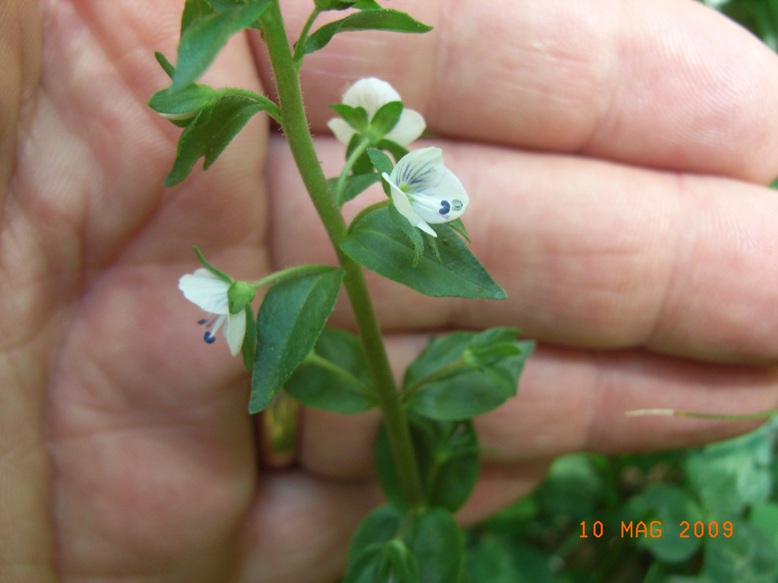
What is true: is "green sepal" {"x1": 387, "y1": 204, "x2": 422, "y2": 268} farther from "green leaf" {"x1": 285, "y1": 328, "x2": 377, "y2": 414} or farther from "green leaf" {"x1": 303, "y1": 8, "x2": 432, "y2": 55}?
"green leaf" {"x1": 285, "y1": 328, "x2": 377, "y2": 414}

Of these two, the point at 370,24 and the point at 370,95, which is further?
the point at 370,95

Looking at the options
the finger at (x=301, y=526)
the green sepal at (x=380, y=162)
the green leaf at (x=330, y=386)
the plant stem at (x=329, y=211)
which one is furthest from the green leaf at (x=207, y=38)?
the finger at (x=301, y=526)

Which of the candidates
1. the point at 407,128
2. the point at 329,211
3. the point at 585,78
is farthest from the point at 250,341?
the point at 585,78

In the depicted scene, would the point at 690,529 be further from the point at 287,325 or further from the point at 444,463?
the point at 287,325

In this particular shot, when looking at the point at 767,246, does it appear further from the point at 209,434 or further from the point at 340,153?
the point at 209,434

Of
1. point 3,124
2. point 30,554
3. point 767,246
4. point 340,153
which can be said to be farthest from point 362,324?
point 767,246
